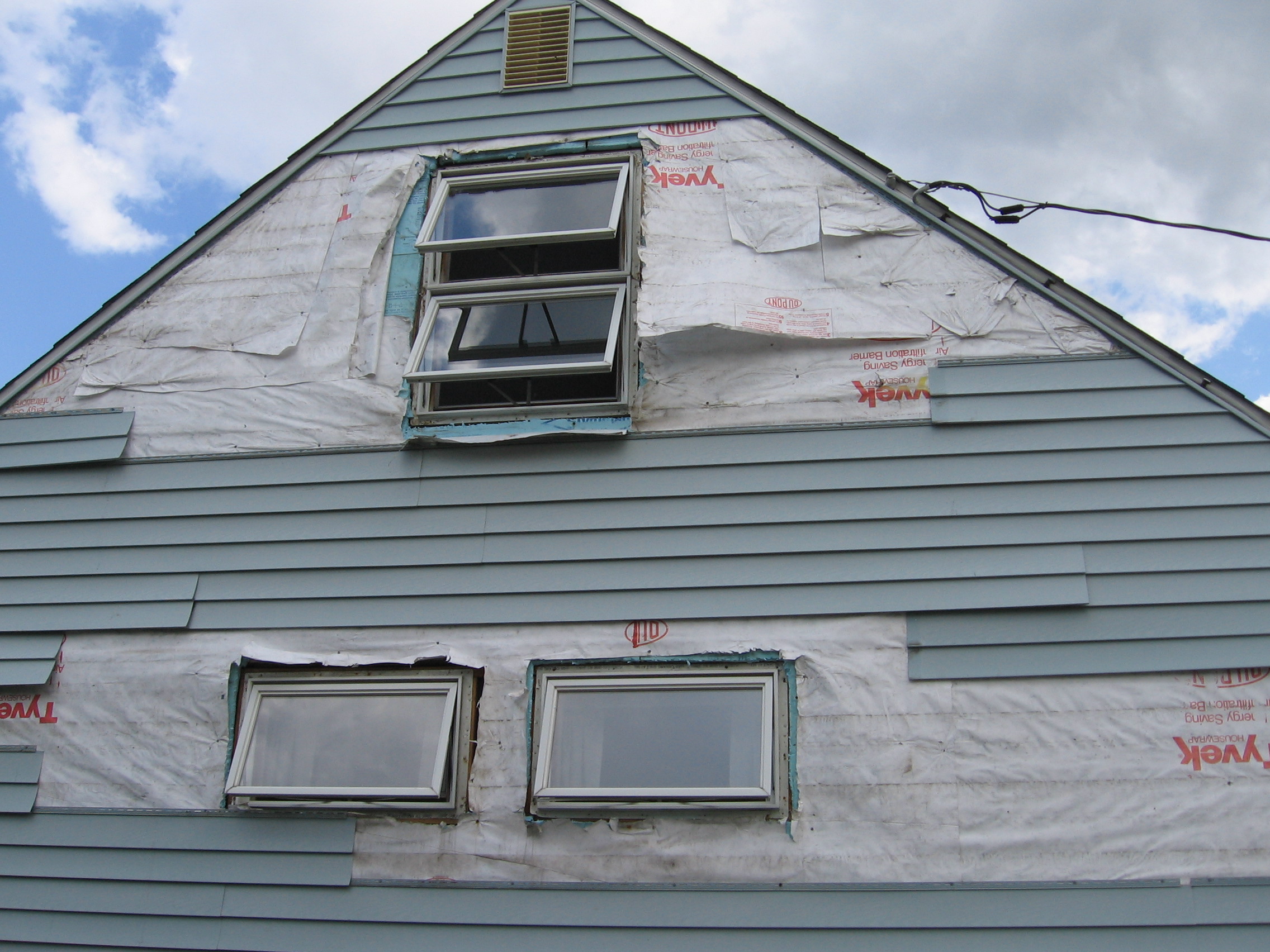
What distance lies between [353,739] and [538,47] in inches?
174

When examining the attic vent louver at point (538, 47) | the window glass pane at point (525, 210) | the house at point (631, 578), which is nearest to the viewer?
the house at point (631, 578)

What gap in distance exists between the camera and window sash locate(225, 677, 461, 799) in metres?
5.08

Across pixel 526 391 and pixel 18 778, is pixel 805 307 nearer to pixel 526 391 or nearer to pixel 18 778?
pixel 526 391

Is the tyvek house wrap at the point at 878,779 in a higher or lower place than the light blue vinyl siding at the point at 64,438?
lower

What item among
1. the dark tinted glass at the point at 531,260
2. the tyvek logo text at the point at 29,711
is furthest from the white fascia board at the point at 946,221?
the tyvek logo text at the point at 29,711

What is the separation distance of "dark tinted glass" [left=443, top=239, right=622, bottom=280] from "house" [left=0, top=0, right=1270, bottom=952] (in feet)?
0.07

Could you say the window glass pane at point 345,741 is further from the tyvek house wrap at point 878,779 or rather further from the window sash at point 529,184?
the window sash at point 529,184

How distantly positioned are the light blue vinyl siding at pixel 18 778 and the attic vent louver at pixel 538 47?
473 cm

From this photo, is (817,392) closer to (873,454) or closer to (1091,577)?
(873,454)

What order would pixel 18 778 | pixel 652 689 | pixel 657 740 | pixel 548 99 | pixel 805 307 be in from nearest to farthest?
1. pixel 657 740
2. pixel 652 689
3. pixel 18 778
4. pixel 805 307
5. pixel 548 99

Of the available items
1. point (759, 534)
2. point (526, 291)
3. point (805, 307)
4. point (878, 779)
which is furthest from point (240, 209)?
point (878, 779)

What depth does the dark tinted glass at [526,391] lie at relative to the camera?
605 cm

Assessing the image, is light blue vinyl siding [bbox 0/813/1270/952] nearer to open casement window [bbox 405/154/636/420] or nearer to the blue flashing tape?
the blue flashing tape

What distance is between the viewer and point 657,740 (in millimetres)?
5086
